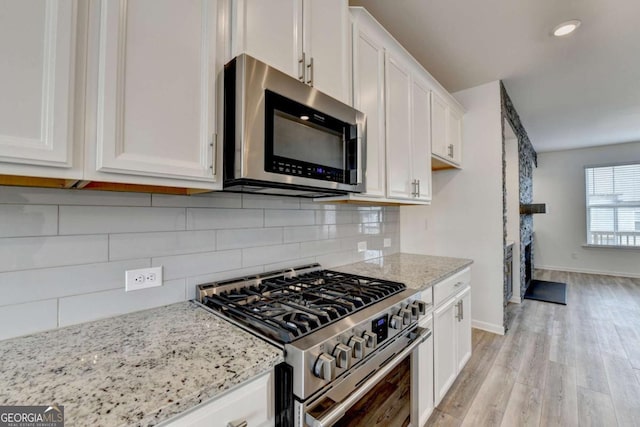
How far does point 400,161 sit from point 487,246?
1694mm

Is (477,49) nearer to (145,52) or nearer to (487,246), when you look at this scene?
(487,246)

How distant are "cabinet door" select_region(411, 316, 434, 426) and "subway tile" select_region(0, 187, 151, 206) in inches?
57.7

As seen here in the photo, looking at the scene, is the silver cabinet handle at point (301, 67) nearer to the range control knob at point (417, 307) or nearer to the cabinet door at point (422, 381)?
the range control knob at point (417, 307)

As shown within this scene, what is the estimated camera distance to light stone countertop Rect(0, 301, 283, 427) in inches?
23.4

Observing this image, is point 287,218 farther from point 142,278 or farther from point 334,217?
point 142,278

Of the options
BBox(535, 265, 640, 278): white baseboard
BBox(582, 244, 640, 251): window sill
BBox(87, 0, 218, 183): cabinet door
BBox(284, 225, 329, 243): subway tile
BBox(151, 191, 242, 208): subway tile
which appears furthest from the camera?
BBox(535, 265, 640, 278): white baseboard

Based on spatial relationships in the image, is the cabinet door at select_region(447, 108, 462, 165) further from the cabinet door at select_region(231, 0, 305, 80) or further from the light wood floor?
the cabinet door at select_region(231, 0, 305, 80)

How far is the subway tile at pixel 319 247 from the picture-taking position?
1820 mm

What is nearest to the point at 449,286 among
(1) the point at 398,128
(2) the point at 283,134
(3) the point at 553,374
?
(1) the point at 398,128

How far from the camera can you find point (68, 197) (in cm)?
98

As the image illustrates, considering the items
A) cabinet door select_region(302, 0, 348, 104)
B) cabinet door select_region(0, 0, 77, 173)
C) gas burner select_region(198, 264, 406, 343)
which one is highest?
cabinet door select_region(302, 0, 348, 104)

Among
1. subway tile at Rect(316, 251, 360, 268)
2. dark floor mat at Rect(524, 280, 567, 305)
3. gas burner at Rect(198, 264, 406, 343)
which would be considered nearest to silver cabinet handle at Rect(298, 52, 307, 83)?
gas burner at Rect(198, 264, 406, 343)

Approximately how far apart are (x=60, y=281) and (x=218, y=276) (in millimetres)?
569

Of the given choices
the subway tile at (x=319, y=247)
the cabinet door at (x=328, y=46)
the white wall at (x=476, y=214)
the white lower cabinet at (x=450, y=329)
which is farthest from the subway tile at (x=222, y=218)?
the white wall at (x=476, y=214)
